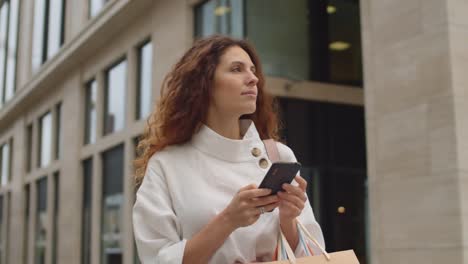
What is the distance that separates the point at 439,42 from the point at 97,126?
477 inches

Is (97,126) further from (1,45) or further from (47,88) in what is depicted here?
(1,45)

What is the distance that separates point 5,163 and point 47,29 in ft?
24.5

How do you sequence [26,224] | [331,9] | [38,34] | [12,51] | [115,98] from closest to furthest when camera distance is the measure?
[331,9]
[115,98]
[26,224]
[38,34]
[12,51]

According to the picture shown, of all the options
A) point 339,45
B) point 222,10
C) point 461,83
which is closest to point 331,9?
point 339,45

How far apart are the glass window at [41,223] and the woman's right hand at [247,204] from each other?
20.1 m

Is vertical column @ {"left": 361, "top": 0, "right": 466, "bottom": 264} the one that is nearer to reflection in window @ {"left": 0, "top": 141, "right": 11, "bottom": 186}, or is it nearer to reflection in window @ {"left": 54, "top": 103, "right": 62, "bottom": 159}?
reflection in window @ {"left": 54, "top": 103, "right": 62, "bottom": 159}

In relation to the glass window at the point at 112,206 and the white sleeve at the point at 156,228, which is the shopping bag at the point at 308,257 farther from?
the glass window at the point at 112,206

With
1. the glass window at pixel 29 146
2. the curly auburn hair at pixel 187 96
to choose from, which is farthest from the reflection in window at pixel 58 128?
the curly auburn hair at pixel 187 96

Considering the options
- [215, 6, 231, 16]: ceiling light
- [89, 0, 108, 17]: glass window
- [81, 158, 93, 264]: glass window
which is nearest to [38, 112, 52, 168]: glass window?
[81, 158, 93, 264]: glass window

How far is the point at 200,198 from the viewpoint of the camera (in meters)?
2.39

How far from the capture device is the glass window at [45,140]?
71.7ft

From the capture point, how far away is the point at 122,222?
1512 cm

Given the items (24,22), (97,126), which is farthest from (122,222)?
(24,22)

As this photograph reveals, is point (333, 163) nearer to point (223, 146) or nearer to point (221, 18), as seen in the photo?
point (221, 18)
